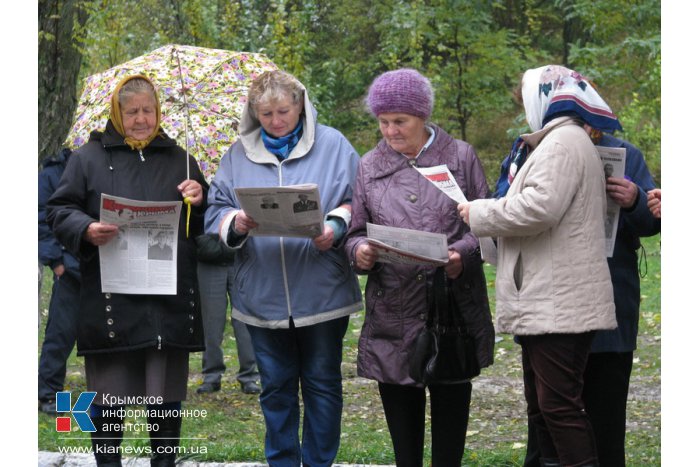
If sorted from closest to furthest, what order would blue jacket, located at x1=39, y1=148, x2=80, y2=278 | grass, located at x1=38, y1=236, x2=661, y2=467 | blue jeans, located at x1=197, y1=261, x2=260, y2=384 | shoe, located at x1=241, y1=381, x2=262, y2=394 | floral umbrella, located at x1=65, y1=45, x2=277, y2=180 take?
floral umbrella, located at x1=65, y1=45, x2=277, y2=180
grass, located at x1=38, y1=236, x2=661, y2=467
blue jacket, located at x1=39, y1=148, x2=80, y2=278
blue jeans, located at x1=197, y1=261, x2=260, y2=384
shoe, located at x1=241, y1=381, x2=262, y2=394

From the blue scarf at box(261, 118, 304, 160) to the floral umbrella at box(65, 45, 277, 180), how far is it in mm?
658

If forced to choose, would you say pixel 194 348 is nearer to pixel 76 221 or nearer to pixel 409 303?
pixel 76 221

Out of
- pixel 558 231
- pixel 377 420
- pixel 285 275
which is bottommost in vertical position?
pixel 377 420

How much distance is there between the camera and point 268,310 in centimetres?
434

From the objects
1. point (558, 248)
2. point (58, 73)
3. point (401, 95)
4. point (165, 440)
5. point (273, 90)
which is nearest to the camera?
point (558, 248)

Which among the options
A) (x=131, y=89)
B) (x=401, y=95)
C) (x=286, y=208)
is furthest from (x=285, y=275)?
(x=131, y=89)

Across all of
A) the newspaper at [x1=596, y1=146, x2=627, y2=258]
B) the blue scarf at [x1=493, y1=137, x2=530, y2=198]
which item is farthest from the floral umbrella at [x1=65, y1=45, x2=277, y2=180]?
the newspaper at [x1=596, y1=146, x2=627, y2=258]

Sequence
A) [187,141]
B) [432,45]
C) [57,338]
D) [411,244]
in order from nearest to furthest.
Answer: [411,244], [187,141], [57,338], [432,45]

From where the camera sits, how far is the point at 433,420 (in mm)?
4215

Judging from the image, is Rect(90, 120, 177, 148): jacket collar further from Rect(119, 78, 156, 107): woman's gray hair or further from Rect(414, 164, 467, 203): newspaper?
Rect(414, 164, 467, 203): newspaper

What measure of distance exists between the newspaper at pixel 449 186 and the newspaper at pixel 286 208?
471 millimetres

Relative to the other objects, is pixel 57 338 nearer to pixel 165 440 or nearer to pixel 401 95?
pixel 165 440

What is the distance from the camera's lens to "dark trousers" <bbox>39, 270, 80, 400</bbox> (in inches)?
258

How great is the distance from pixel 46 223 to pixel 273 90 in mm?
2478
